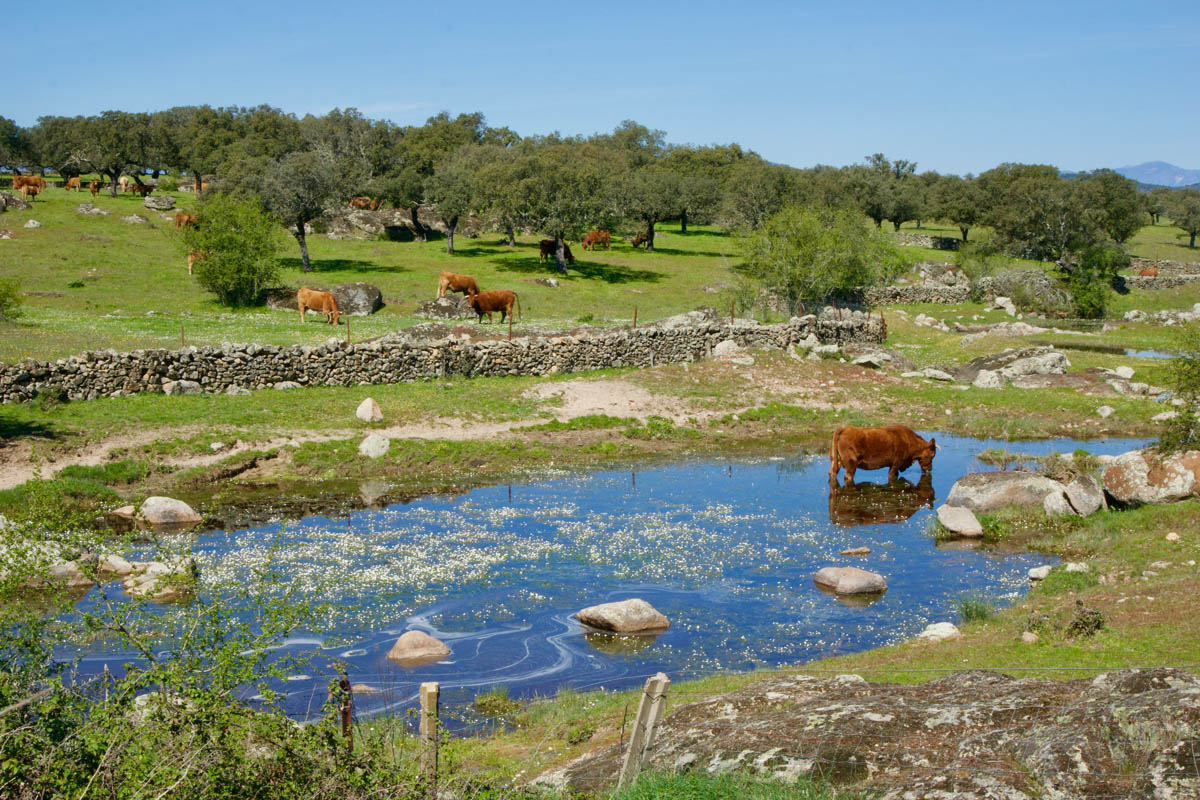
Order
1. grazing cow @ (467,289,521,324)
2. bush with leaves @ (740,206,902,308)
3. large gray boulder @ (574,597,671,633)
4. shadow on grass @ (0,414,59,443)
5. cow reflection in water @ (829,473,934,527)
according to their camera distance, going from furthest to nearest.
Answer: bush with leaves @ (740,206,902,308), grazing cow @ (467,289,521,324), shadow on grass @ (0,414,59,443), cow reflection in water @ (829,473,934,527), large gray boulder @ (574,597,671,633)

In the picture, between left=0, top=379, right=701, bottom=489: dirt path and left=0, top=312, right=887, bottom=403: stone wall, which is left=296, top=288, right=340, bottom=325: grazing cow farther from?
left=0, top=379, right=701, bottom=489: dirt path

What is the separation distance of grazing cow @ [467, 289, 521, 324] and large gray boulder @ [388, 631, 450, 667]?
2800cm

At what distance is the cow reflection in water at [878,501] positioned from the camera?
70.4 feet

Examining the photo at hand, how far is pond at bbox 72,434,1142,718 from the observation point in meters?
13.5

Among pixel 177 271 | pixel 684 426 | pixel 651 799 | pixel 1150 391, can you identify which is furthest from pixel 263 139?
pixel 651 799

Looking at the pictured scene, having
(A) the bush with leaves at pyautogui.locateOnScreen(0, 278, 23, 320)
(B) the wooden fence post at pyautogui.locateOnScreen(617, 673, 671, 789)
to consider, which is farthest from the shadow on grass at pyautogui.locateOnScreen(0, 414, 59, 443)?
(B) the wooden fence post at pyautogui.locateOnScreen(617, 673, 671, 789)

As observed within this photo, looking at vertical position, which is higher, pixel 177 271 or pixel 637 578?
pixel 177 271

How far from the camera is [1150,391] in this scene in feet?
113

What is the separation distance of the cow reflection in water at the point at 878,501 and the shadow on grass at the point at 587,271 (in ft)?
110

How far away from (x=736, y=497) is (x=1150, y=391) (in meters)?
20.1

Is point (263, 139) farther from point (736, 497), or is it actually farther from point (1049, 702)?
point (1049, 702)

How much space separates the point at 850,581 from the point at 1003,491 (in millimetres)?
6752

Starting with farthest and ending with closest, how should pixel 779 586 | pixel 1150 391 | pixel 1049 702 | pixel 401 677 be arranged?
1. pixel 1150 391
2. pixel 779 586
3. pixel 401 677
4. pixel 1049 702

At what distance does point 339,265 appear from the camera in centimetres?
5378
